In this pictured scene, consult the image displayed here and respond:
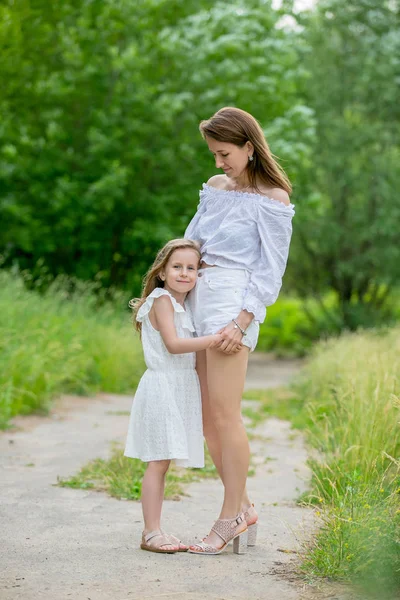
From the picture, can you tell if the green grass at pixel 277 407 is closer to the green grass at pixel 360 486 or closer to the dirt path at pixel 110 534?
the green grass at pixel 360 486

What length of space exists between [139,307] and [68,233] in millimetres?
10423

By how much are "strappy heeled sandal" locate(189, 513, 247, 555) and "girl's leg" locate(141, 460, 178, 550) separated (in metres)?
0.12

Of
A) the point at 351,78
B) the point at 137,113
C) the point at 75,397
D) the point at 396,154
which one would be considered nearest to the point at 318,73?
the point at 351,78

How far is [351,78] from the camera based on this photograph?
1995 cm

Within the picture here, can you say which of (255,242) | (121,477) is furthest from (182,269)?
(121,477)

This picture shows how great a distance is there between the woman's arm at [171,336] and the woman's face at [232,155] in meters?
0.67

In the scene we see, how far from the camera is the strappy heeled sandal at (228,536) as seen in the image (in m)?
4.18

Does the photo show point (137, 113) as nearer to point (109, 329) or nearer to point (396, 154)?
point (109, 329)

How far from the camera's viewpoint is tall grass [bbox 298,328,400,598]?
366 cm

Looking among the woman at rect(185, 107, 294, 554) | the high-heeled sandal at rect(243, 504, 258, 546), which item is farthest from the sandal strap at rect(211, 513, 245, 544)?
the high-heeled sandal at rect(243, 504, 258, 546)

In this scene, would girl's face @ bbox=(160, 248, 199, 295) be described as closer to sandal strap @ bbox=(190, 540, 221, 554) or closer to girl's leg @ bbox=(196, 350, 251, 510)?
girl's leg @ bbox=(196, 350, 251, 510)

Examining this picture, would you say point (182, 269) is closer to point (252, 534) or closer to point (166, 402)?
point (166, 402)

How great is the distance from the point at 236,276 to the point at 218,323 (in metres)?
0.24

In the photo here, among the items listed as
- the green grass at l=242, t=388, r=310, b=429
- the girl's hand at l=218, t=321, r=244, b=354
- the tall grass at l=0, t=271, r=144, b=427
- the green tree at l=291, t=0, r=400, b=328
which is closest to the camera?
the girl's hand at l=218, t=321, r=244, b=354
